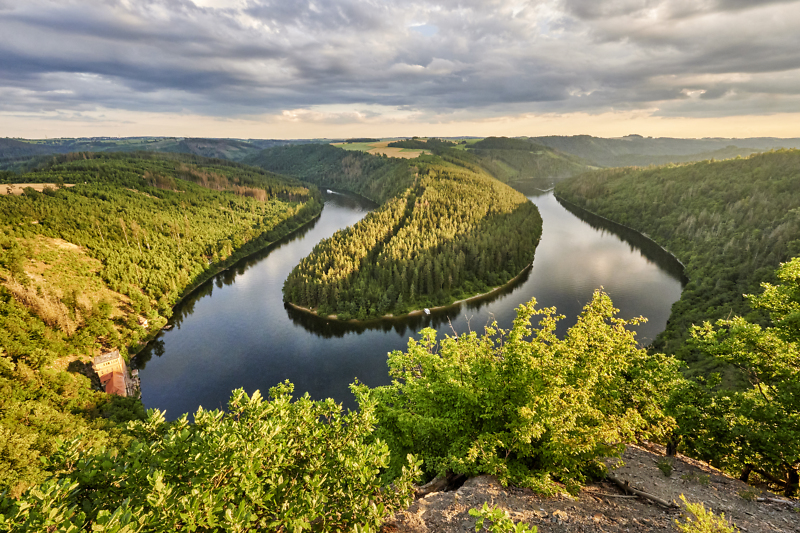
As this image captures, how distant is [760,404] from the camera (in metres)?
17.2

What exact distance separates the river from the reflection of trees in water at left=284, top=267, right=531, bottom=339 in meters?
0.24

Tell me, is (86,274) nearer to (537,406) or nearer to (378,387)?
(378,387)

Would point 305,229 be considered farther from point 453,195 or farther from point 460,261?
point 460,261

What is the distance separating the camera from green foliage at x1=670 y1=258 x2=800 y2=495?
51.8 ft

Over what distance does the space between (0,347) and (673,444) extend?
7105cm

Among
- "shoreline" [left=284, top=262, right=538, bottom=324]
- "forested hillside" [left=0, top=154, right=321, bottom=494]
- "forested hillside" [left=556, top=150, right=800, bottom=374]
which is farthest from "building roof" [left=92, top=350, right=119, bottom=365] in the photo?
"forested hillside" [left=556, top=150, right=800, bottom=374]

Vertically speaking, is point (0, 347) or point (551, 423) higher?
point (551, 423)

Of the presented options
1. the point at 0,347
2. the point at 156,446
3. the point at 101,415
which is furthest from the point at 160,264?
the point at 156,446

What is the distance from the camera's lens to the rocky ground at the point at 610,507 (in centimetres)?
1456

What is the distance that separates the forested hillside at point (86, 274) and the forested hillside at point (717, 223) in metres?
80.7

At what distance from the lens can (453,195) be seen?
15725cm

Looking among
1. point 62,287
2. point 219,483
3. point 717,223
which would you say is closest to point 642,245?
point 717,223

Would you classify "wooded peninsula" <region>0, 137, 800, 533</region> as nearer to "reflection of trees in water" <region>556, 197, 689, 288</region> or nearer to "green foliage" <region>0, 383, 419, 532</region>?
"green foliage" <region>0, 383, 419, 532</region>

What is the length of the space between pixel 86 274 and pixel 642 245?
186479 mm
